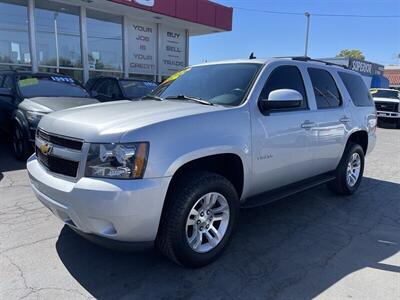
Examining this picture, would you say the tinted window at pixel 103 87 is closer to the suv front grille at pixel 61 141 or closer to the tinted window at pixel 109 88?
the tinted window at pixel 109 88

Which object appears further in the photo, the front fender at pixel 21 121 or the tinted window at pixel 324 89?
the front fender at pixel 21 121

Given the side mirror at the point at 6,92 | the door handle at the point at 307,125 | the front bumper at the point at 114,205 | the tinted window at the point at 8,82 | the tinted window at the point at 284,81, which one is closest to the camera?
the front bumper at the point at 114,205

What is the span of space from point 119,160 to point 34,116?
450cm

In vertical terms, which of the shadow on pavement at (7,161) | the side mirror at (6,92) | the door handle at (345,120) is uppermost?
the side mirror at (6,92)

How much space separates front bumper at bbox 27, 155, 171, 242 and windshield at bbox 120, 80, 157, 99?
23.9 ft

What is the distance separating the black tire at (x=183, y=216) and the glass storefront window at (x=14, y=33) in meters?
11.5

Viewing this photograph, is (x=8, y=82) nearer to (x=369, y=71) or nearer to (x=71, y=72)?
(x=71, y=72)

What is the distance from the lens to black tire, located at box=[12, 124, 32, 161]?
264 inches

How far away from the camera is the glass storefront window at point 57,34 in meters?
12.9

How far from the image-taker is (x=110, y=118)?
3.13 metres

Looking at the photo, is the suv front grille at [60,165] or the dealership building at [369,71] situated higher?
the dealership building at [369,71]

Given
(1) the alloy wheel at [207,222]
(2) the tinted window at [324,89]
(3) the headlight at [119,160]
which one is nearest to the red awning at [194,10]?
(2) the tinted window at [324,89]

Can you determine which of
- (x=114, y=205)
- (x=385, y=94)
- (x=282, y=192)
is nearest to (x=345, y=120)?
(x=282, y=192)

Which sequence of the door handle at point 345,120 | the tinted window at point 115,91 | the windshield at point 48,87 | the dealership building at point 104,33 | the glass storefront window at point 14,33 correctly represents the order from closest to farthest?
the door handle at point 345,120, the windshield at point 48,87, the tinted window at point 115,91, the glass storefront window at point 14,33, the dealership building at point 104,33
